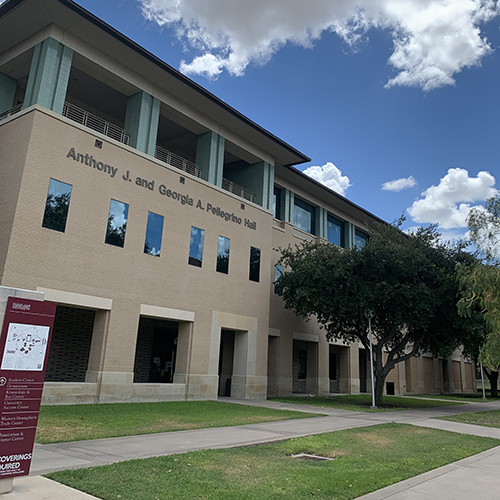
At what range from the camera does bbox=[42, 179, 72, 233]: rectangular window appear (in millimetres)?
17828

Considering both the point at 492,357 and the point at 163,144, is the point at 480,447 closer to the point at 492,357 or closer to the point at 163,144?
the point at 492,357

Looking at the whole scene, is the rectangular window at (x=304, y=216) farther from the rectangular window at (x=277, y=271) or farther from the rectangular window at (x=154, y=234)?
the rectangular window at (x=154, y=234)

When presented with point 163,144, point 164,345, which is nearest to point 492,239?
point 164,345

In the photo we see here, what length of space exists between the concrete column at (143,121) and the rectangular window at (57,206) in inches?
181

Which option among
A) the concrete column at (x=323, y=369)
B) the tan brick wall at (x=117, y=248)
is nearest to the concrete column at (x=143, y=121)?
the tan brick wall at (x=117, y=248)

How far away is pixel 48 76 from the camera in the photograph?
19.1 meters

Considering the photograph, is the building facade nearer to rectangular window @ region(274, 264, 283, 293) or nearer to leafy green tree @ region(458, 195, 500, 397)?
rectangular window @ region(274, 264, 283, 293)

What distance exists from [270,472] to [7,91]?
840 inches

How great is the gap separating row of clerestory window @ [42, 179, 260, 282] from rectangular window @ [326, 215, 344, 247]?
485 inches

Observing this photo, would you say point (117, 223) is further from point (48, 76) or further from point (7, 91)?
point (7, 91)

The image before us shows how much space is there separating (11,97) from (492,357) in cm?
2304

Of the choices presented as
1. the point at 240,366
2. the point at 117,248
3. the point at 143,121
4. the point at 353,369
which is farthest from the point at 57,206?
the point at 353,369

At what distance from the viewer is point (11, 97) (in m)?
22.0

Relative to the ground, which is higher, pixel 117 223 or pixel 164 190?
pixel 164 190
